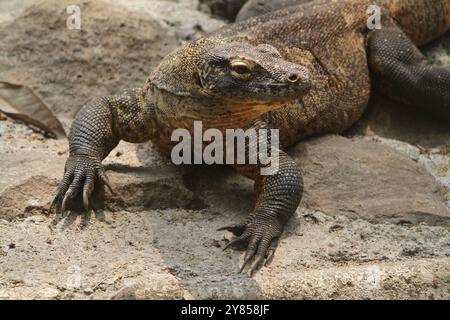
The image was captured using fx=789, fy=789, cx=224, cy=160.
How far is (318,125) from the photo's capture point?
289 inches

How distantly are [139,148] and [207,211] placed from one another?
4.12 ft

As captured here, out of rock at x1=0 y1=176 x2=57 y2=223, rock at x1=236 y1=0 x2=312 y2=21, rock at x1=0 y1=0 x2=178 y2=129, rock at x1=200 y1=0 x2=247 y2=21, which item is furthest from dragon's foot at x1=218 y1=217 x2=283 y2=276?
rock at x1=200 y1=0 x2=247 y2=21

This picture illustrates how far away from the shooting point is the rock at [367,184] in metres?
6.09

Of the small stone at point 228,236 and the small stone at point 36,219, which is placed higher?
the small stone at point 36,219

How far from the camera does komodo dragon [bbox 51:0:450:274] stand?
218 inches

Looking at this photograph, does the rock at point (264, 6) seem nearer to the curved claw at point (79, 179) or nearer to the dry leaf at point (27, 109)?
the dry leaf at point (27, 109)

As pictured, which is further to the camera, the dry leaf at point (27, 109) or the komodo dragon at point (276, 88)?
the dry leaf at point (27, 109)

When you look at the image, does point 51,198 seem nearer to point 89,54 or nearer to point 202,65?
point 202,65

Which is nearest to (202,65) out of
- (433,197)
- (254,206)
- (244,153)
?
(244,153)

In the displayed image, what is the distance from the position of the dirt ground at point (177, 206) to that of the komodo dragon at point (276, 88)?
0.63 ft

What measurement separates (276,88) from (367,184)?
1.54 metres

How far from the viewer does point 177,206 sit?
6188 mm

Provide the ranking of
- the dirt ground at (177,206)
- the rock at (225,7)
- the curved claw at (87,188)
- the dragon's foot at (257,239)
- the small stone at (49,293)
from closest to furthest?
1. the small stone at (49,293)
2. the dirt ground at (177,206)
3. the dragon's foot at (257,239)
4. the curved claw at (87,188)
5. the rock at (225,7)

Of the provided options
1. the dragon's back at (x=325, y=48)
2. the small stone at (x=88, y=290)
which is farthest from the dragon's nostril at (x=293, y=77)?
the small stone at (x=88, y=290)
